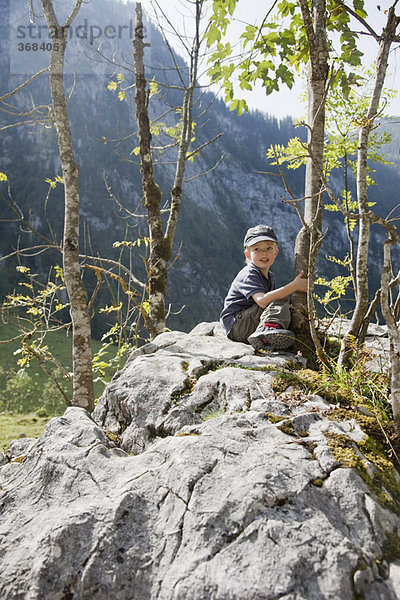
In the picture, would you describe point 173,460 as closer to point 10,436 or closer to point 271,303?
point 271,303

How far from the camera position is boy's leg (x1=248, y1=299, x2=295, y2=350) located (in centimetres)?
340

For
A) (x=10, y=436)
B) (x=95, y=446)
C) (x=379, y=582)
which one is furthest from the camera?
(x=10, y=436)

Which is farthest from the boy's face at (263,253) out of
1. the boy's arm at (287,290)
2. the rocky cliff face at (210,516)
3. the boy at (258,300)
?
the rocky cliff face at (210,516)

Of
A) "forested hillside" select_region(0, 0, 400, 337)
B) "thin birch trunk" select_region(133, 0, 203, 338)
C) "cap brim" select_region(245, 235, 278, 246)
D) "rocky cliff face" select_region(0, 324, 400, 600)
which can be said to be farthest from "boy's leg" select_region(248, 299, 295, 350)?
"forested hillside" select_region(0, 0, 400, 337)

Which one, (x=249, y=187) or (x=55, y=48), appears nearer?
(x=55, y=48)

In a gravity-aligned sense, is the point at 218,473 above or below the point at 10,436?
above

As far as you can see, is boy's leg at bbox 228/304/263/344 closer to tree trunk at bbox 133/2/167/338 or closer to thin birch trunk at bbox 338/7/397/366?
thin birch trunk at bbox 338/7/397/366

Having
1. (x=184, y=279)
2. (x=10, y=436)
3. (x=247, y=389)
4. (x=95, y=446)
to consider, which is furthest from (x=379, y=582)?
(x=184, y=279)

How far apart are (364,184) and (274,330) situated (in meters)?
1.47

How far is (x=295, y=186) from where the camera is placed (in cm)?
12950

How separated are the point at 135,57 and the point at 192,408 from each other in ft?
17.3

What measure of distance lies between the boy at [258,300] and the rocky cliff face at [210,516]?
3.78ft

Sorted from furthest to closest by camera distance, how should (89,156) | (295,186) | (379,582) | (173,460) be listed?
(295,186) < (89,156) < (173,460) < (379,582)

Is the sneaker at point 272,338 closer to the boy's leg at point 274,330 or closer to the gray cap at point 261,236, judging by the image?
the boy's leg at point 274,330
